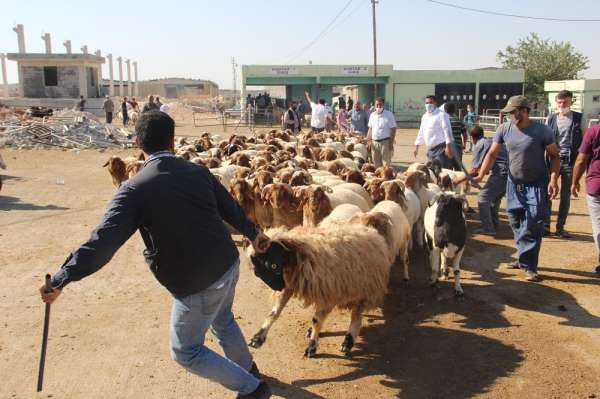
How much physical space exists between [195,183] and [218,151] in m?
9.91

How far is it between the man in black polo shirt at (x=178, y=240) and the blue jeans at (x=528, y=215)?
4.44 m

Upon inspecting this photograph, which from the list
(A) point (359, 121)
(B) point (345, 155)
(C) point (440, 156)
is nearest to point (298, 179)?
(C) point (440, 156)

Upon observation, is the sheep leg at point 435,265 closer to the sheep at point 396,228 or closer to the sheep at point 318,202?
the sheep at point 396,228

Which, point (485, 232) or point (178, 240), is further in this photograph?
point (485, 232)

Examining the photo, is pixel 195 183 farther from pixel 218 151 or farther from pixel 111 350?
pixel 218 151

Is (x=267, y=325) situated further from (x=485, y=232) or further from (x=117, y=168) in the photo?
(x=117, y=168)

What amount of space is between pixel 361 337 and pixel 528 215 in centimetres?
285

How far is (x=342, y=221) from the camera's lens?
225 inches

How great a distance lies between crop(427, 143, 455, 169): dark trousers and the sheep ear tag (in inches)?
250

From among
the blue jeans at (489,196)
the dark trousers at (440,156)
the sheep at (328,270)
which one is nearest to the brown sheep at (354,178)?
the dark trousers at (440,156)

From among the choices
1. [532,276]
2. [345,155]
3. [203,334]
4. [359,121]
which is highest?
[359,121]

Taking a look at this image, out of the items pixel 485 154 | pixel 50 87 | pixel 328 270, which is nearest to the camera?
pixel 328 270

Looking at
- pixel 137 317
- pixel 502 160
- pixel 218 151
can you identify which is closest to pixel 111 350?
pixel 137 317

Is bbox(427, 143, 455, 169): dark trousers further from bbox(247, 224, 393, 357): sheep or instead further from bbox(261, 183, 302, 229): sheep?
bbox(247, 224, 393, 357): sheep
